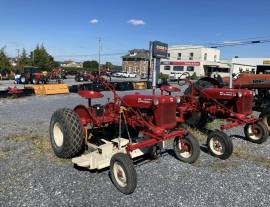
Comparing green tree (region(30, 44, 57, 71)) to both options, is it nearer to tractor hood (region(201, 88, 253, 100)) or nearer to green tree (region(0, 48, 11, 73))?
green tree (region(0, 48, 11, 73))

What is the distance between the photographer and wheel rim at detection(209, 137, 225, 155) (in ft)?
21.6

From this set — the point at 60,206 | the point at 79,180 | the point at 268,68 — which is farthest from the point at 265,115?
the point at 268,68

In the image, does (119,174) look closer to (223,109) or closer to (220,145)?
(220,145)

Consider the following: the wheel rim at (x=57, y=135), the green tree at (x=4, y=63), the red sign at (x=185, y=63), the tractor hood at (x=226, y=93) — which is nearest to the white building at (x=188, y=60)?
the red sign at (x=185, y=63)

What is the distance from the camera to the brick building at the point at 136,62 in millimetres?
83562

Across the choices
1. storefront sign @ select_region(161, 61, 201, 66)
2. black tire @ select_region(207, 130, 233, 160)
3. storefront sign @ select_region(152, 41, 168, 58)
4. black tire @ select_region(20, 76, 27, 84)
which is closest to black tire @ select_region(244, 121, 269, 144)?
black tire @ select_region(207, 130, 233, 160)

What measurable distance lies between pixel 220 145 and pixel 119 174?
2.57 metres

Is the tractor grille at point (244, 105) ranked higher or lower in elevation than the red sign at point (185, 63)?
lower

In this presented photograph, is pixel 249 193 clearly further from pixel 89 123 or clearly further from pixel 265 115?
pixel 265 115

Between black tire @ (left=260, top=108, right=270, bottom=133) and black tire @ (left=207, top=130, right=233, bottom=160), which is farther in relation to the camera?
black tire @ (left=260, top=108, right=270, bottom=133)

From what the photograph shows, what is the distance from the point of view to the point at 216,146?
671 cm

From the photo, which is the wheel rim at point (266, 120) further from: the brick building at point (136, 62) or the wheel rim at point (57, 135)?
the brick building at point (136, 62)

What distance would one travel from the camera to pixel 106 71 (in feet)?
22.5

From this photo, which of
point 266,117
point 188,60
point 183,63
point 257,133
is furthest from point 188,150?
point 188,60
